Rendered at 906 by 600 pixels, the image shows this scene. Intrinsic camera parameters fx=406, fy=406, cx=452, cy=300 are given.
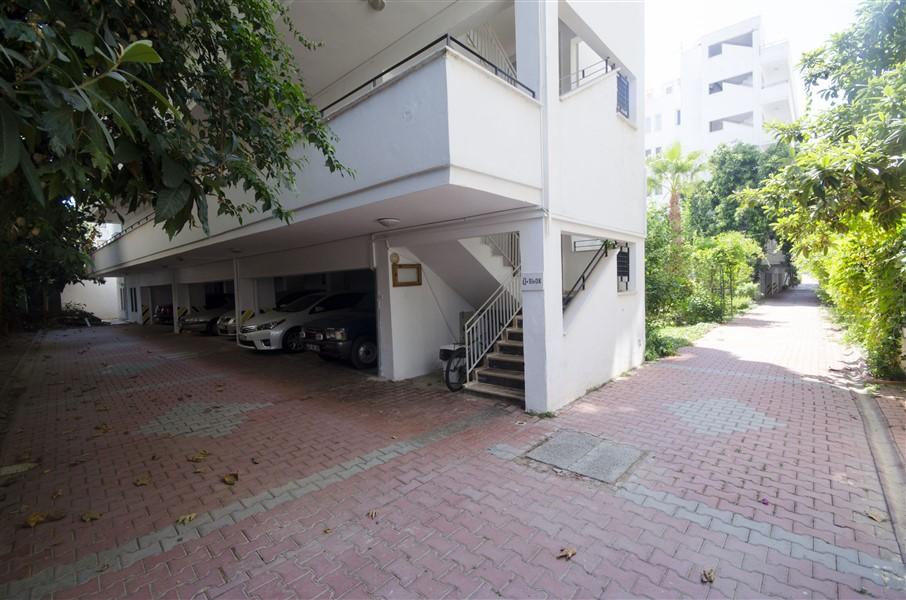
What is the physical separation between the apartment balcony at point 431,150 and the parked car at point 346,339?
3.36 meters

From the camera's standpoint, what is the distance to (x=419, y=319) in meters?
8.20

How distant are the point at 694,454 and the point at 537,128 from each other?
4312 millimetres

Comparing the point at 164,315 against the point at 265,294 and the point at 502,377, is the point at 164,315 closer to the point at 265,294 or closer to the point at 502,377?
the point at 265,294

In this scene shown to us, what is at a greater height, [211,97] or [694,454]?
[211,97]

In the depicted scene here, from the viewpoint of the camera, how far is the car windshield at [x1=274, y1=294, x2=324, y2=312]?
11745mm

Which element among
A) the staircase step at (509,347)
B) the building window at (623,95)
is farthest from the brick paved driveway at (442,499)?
the building window at (623,95)

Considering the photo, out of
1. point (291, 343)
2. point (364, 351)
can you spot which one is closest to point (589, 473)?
point (364, 351)

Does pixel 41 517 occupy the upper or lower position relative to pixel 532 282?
lower

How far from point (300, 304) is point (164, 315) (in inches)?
575

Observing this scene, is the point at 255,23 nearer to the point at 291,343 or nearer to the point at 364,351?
the point at 364,351

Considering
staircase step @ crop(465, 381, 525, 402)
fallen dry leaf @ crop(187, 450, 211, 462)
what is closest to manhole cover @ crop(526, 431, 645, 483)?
staircase step @ crop(465, 381, 525, 402)

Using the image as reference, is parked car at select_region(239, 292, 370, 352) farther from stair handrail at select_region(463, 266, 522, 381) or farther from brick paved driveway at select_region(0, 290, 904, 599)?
stair handrail at select_region(463, 266, 522, 381)

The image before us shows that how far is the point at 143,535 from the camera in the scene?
3238 millimetres

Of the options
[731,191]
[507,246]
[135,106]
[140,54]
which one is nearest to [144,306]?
[507,246]
